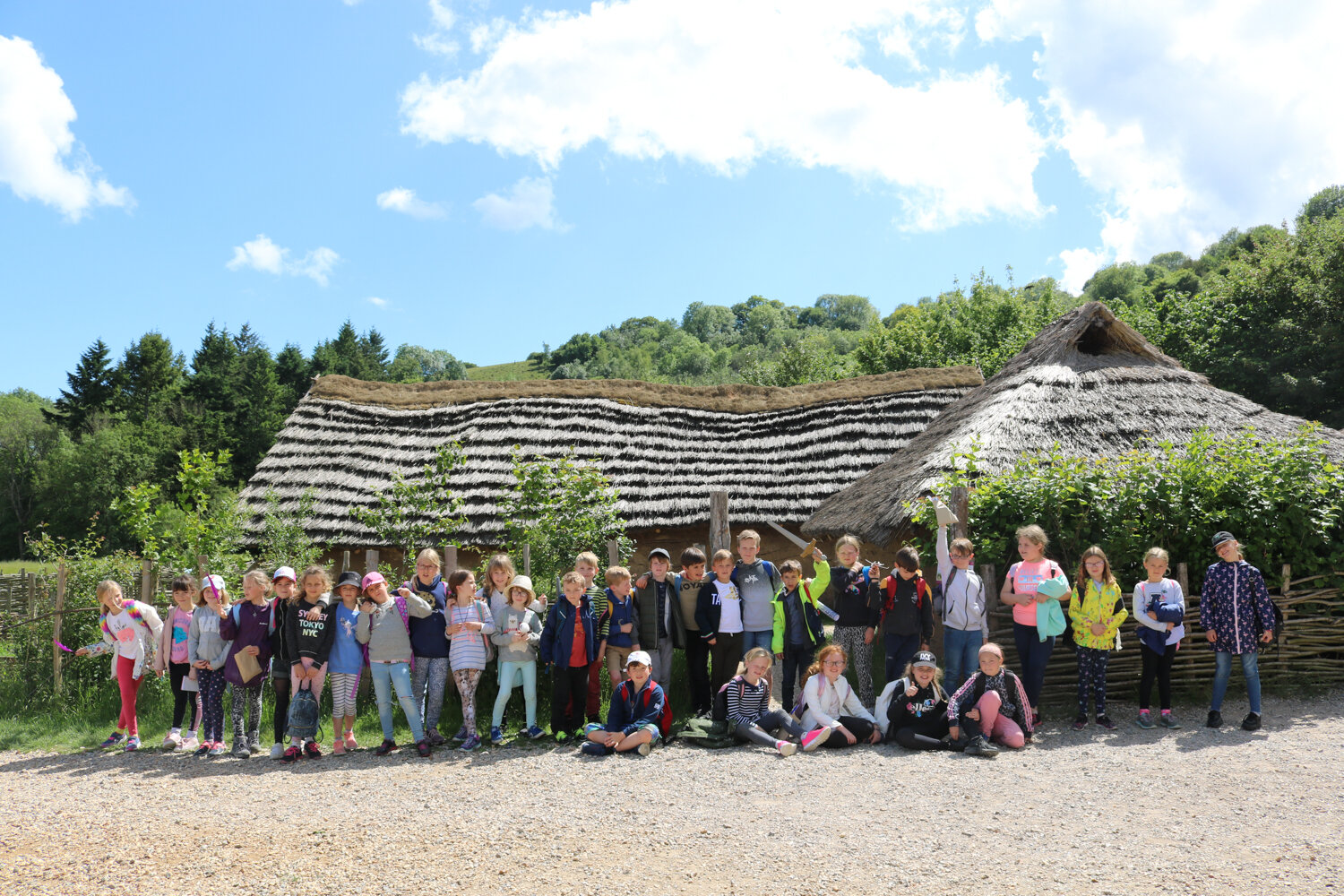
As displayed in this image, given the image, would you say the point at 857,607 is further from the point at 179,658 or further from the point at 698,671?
the point at 179,658

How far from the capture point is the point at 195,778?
613 cm

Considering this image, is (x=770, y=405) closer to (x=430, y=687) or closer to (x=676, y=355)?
(x=430, y=687)

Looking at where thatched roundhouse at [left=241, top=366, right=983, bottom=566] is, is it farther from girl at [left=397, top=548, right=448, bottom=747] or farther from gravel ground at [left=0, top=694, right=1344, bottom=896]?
gravel ground at [left=0, top=694, right=1344, bottom=896]

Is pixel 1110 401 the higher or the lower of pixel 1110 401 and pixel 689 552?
the higher

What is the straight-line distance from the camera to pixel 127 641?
7.43 metres

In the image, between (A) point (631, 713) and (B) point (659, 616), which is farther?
(B) point (659, 616)

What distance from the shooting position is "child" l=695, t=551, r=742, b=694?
7305 mm

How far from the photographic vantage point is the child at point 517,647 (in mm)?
7047

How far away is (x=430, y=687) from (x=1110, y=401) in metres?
8.77

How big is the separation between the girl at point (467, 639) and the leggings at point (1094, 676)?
485 cm

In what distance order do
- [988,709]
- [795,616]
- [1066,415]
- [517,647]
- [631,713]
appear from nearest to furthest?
[988,709] → [631,713] → [517,647] → [795,616] → [1066,415]

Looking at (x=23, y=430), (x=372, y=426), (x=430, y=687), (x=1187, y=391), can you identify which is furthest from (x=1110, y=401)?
(x=23, y=430)

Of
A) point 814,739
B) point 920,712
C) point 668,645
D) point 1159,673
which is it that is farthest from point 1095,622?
point 668,645

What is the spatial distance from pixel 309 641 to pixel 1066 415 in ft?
28.4
